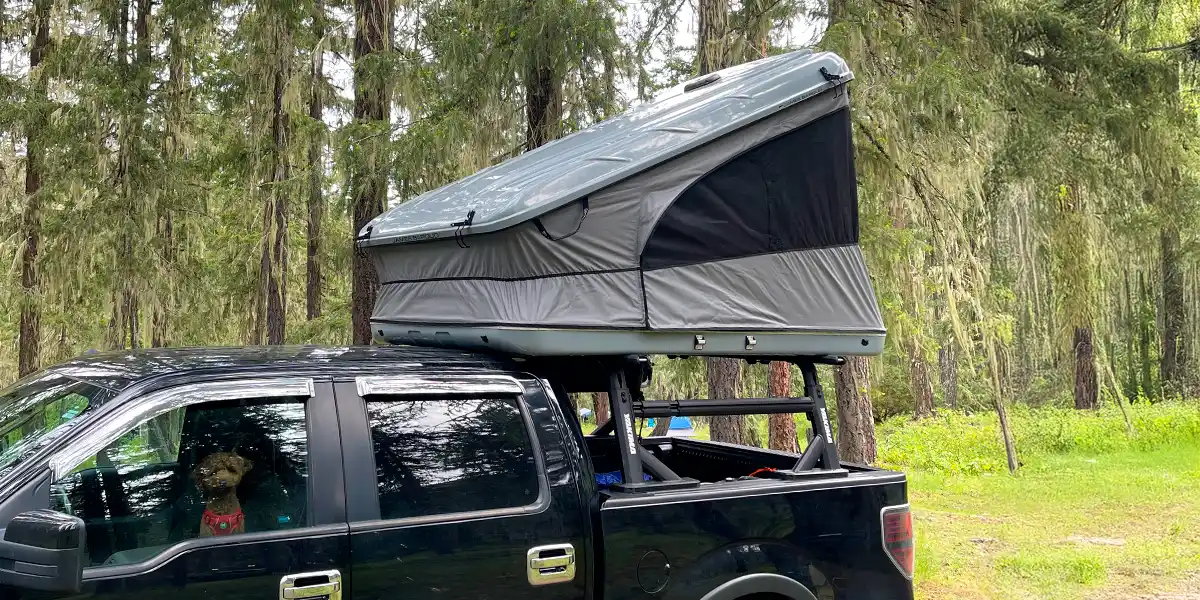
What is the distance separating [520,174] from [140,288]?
7.78 m

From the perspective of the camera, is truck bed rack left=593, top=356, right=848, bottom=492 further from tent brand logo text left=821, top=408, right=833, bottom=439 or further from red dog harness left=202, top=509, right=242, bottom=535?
red dog harness left=202, top=509, right=242, bottom=535

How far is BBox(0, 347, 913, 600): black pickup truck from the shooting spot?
289 centimetres

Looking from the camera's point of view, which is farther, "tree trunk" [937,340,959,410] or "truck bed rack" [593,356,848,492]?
"tree trunk" [937,340,959,410]

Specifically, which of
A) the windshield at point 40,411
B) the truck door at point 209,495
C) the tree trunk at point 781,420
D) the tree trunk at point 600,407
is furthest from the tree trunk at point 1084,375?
the windshield at point 40,411

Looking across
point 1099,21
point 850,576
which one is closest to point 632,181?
point 850,576

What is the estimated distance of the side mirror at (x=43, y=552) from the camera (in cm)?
251

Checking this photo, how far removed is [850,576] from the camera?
4051 mm

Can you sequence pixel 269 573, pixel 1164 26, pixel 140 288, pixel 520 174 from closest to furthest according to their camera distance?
pixel 269 573 < pixel 520 174 < pixel 140 288 < pixel 1164 26

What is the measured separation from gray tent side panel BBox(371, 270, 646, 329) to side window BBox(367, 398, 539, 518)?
39 centimetres

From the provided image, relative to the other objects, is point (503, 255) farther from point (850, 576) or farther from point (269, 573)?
point (850, 576)

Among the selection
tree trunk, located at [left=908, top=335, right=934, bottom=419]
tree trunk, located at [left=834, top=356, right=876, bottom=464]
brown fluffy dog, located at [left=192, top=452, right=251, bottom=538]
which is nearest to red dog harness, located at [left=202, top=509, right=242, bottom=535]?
brown fluffy dog, located at [left=192, top=452, right=251, bottom=538]

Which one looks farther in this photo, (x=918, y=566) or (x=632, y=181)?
(x=918, y=566)

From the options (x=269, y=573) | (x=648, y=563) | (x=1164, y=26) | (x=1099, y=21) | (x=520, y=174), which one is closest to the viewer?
(x=269, y=573)

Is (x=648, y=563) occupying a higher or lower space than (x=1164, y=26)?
lower
